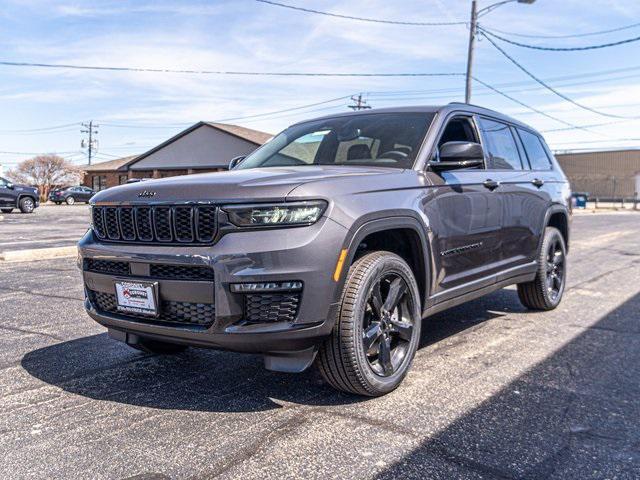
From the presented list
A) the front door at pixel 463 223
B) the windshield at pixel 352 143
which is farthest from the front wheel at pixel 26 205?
the front door at pixel 463 223

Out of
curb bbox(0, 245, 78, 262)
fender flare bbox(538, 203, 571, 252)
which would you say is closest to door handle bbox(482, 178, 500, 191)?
fender flare bbox(538, 203, 571, 252)

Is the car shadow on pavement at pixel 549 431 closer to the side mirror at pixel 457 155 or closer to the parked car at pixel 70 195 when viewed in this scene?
the side mirror at pixel 457 155

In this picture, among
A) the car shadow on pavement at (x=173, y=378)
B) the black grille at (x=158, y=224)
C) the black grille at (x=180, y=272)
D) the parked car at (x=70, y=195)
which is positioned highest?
the black grille at (x=158, y=224)

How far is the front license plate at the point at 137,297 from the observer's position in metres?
3.04

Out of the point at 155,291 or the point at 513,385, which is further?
the point at 513,385

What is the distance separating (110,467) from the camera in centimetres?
251

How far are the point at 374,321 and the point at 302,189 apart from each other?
94cm

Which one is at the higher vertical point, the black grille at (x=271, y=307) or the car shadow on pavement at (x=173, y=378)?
the black grille at (x=271, y=307)

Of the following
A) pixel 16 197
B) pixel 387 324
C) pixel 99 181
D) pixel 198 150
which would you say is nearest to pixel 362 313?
pixel 387 324

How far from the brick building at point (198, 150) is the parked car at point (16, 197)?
15.3 m

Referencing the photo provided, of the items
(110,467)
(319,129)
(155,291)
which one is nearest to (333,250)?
(155,291)

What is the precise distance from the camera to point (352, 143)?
4.30m

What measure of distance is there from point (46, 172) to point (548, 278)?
2513 inches

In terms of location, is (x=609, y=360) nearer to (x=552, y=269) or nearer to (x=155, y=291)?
(x=552, y=269)
